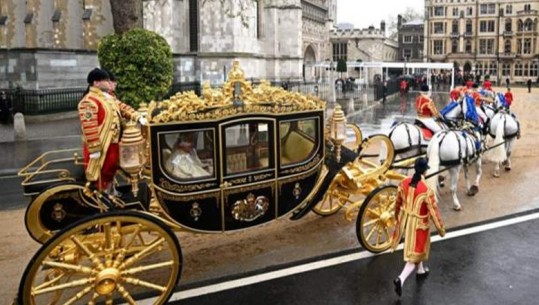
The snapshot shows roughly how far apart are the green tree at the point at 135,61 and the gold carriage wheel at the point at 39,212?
12.6 m

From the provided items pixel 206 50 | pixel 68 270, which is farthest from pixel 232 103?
pixel 206 50

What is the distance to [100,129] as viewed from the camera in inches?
234

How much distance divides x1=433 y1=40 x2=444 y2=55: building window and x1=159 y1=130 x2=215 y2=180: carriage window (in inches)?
3680

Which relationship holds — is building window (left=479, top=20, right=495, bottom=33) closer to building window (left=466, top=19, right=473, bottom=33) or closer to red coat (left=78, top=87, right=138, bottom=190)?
building window (left=466, top=19, right=473, bottom=33)

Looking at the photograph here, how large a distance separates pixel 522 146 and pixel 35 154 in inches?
632

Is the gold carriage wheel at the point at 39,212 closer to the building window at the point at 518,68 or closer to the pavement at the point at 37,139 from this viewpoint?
the pavement at the point at 37,139

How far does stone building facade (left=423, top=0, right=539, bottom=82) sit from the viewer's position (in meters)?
84.1

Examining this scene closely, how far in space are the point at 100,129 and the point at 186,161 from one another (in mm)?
1090

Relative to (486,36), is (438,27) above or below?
above

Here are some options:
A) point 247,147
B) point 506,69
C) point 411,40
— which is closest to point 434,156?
point 247,147

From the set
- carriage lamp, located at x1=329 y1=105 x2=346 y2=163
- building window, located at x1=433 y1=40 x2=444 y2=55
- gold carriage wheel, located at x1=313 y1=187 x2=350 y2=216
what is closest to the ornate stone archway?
building window, located at x1=433 y1=40 x2=444 y2=55

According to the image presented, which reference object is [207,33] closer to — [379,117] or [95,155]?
[379,117]

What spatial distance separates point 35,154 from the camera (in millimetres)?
16234

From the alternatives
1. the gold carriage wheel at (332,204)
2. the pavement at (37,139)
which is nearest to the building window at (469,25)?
the pavement at (37,139)
